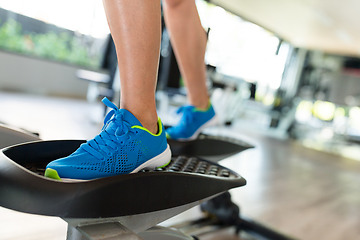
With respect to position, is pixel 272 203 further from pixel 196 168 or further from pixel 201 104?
pixel 196 168

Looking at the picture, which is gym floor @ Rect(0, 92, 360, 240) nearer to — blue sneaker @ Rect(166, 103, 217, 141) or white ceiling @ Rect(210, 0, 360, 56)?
blue sneaker @ Rect(166, 103, 217, 141)

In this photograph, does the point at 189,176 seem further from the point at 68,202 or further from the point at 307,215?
the point at 307,215

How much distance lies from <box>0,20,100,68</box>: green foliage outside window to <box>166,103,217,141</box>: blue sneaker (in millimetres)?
5316

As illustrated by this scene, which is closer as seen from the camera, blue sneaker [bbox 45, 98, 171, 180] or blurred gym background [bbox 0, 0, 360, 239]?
blue sneaker [bbox 45, 98, 171, 180]

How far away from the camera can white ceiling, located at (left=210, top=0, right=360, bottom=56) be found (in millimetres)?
5984

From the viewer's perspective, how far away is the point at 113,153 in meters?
0.49

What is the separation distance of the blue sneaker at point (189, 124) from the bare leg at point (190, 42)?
4cm

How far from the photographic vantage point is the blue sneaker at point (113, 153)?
458 mm

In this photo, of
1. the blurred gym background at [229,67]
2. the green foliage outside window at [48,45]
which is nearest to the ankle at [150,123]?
the blurred gym background at [229,67]

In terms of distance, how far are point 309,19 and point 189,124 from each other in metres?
7.32

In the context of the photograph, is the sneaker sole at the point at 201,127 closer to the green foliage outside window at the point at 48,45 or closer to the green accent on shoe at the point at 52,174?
the green accent on shoe at the point at 52,174

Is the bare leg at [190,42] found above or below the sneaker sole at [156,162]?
above

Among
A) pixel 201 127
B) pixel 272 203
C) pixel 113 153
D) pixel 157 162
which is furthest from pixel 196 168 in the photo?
pixel 272 203

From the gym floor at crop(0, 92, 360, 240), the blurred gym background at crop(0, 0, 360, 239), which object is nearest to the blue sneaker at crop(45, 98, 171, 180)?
the gym floor at crop(0, 92, 360, 240)
